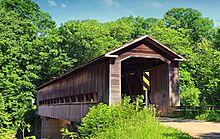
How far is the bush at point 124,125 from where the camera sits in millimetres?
7008

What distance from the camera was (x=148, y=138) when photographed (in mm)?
6773

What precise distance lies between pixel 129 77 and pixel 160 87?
3.45m

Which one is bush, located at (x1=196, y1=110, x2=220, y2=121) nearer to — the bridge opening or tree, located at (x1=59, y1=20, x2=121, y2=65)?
the bridge opening

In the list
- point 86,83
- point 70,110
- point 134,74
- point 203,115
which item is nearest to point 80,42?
point 70,110

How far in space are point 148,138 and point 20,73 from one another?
2585cm

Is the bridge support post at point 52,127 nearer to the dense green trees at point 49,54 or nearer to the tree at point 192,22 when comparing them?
the dense green trees at point 49,54

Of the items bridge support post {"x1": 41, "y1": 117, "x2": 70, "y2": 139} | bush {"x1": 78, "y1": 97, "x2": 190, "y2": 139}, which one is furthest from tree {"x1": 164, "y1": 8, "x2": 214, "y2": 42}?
bush {"x1": 78, "y1": 97, "x2": 190, "y2": 139}

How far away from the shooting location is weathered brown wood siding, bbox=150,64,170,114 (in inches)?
446

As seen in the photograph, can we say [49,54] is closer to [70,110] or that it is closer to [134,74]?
[70,110]

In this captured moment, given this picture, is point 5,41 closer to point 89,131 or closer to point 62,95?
point 62,95

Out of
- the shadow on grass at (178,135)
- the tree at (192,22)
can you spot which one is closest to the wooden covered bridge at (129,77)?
the shadow on grass at (178,135)

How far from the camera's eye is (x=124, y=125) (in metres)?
7.34

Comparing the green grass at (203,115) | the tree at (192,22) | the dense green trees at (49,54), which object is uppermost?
the tree at (192,22)

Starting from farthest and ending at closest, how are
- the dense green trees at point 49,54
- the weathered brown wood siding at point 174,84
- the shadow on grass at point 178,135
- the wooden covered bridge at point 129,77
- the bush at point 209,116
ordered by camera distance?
the dense green trees at point 49,54 → the bush at point 209,116 → the weathered brown wood siding at point 174,84 → the wooden covered bridge at point 129,77 → the shadow on grass at point 178,135
